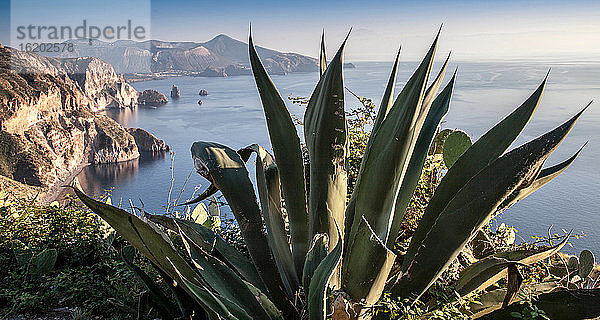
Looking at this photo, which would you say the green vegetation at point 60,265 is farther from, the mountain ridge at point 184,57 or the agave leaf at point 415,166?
the mountain ridge at point 184,57

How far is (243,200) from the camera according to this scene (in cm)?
90

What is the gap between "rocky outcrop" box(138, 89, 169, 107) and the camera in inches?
1283

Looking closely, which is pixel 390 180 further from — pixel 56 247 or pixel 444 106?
pixel 56 247

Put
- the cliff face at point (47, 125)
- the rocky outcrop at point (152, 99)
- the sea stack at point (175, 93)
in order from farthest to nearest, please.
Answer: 1. the rocky outcrop at point (152, 99)
2. the sea stack at point (175, 93)
3. the cliff face at point (47, 125)

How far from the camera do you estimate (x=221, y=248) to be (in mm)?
920

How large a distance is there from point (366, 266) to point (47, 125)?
35364 millimetres

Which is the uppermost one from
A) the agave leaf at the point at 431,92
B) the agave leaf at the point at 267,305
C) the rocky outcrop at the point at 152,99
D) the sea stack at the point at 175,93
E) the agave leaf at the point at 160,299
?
the agave leaf at the point at 431,92

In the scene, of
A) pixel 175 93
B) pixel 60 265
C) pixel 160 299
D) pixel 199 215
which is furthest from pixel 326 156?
pixel 175 93

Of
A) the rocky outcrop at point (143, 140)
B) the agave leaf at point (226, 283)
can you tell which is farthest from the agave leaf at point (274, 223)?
the rocky outcrop at point (143, 140)

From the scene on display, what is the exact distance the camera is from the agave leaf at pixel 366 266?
2.11ft

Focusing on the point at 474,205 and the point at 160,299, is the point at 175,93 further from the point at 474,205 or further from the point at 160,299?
the point at 474,205

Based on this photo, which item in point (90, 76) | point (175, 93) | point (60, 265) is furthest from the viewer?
point (90, 76)

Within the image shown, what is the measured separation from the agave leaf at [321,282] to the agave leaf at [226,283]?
163 millimetres

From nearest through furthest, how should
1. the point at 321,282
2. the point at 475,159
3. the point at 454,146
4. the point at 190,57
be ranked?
the point at 321,282, the point at 475,159, the point at 454,146, the point at 190,57
